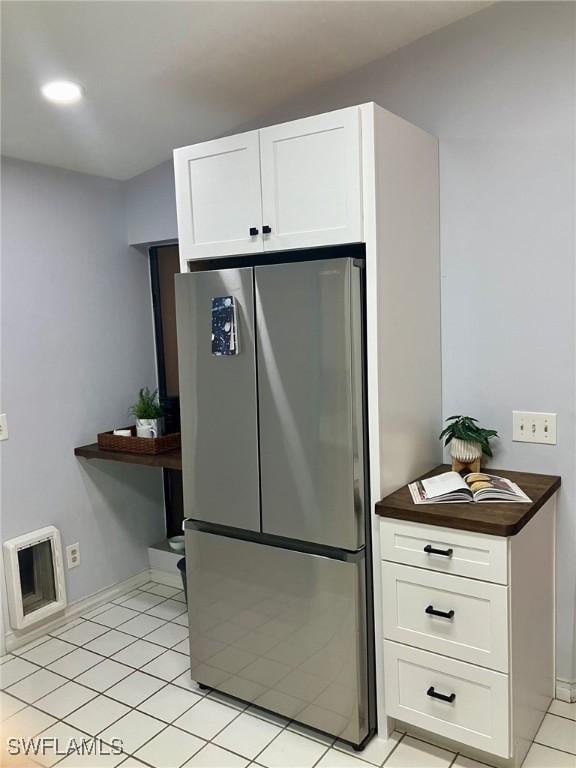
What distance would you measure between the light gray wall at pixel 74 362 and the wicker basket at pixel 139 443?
7.8 inches

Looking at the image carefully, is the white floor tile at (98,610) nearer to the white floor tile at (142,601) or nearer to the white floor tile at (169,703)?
the white floor tile at (142,601)

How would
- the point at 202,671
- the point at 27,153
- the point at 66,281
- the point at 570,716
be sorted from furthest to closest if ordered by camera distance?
1. the point at 66,281
2. the point at 27,153
3. the point at 202,671
4. the point at 570,716

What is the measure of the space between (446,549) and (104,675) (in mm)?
1637

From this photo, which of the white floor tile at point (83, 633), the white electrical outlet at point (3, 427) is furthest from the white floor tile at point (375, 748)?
the white electrical outlet at point (3, 427)

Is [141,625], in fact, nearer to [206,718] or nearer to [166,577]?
[166,577]

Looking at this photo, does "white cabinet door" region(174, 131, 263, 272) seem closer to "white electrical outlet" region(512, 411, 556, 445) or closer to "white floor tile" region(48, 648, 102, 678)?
"white electrical outlet" region(512, 411, 556, 445)

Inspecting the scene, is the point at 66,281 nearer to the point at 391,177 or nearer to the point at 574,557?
the point at 391,177

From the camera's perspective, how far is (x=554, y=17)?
2205mm

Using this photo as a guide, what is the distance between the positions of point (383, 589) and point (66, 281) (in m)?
2.13

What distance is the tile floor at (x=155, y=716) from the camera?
7.22ft

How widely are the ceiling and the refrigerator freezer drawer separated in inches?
68.3

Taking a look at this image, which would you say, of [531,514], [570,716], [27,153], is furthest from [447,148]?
[570,716]

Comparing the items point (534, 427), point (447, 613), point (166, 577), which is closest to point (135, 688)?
point (166, 577)

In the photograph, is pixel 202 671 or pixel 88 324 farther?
pixel 88 324
